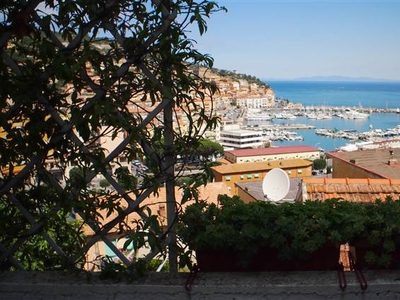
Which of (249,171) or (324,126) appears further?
(324,126)

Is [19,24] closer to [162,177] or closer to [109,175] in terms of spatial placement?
[109,175]

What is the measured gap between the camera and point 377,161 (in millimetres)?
10344

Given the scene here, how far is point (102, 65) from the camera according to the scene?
1.36 metres

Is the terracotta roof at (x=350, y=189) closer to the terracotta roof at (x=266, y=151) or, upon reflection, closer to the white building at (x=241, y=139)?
the terracotta roof at (x=266, y=151)

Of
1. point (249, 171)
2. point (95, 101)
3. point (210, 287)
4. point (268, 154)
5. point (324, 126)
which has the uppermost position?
point (95, 101)

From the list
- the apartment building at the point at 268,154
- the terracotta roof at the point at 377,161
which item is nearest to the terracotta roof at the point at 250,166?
the terracotta roof at the point at 377,161

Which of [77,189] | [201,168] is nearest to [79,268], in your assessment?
[77,189]

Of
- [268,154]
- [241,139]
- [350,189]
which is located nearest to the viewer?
[350,189]

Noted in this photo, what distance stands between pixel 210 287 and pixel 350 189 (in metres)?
3.97

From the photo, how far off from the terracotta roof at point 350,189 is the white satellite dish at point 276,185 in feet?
0.88

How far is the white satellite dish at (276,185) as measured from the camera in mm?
4781

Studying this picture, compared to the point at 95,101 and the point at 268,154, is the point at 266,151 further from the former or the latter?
the point at 95,101

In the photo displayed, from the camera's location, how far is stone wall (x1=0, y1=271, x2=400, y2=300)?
47.4 inches

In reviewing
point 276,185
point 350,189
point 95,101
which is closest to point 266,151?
point 276,185
